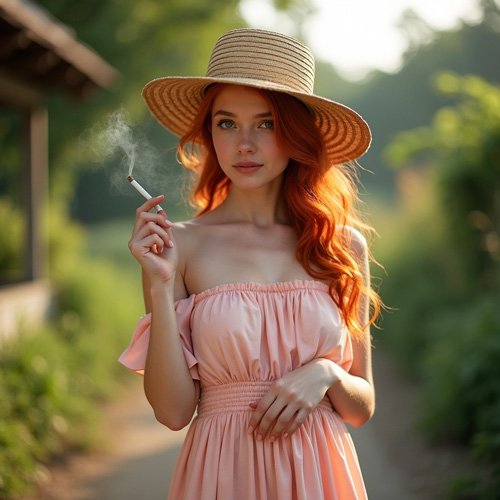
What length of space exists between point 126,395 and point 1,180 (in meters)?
12.0

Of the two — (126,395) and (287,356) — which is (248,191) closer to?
(287,356)

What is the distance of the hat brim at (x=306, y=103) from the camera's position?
7.81 ft

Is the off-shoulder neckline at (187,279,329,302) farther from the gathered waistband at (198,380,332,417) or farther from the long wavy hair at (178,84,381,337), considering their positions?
the gathered waistband at (198,380,332,417)

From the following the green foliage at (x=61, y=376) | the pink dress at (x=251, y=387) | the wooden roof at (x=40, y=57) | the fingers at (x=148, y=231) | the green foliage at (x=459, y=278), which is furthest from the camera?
the wooden roof at (x=40, y=57)

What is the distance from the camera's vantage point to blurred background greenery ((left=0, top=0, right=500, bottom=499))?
16.8ft

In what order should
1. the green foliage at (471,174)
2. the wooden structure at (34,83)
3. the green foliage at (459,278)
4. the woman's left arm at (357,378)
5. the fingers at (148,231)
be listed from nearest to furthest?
the fingers at (148,231) → the woman's left arm at (357,378) → the green foliage at (459,278) → the wooden structure at (34,83) → the green foliage at (471,174)

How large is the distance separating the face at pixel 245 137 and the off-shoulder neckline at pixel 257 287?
30cm

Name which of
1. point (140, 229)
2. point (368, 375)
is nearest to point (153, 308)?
point (140, 229)

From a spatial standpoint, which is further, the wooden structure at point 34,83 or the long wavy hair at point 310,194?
the wooden structure at point 34,83

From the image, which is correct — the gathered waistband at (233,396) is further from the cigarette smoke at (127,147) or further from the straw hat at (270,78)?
the straw hat at (270,78)

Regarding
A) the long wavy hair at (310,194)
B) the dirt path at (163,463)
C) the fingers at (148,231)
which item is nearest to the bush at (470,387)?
the dirt path at (163,463)

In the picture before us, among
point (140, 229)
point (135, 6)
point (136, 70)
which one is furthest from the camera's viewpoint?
point (136, 70)

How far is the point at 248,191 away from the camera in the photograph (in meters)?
2.55

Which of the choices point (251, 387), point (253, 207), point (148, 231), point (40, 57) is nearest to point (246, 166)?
point (253, 207)
